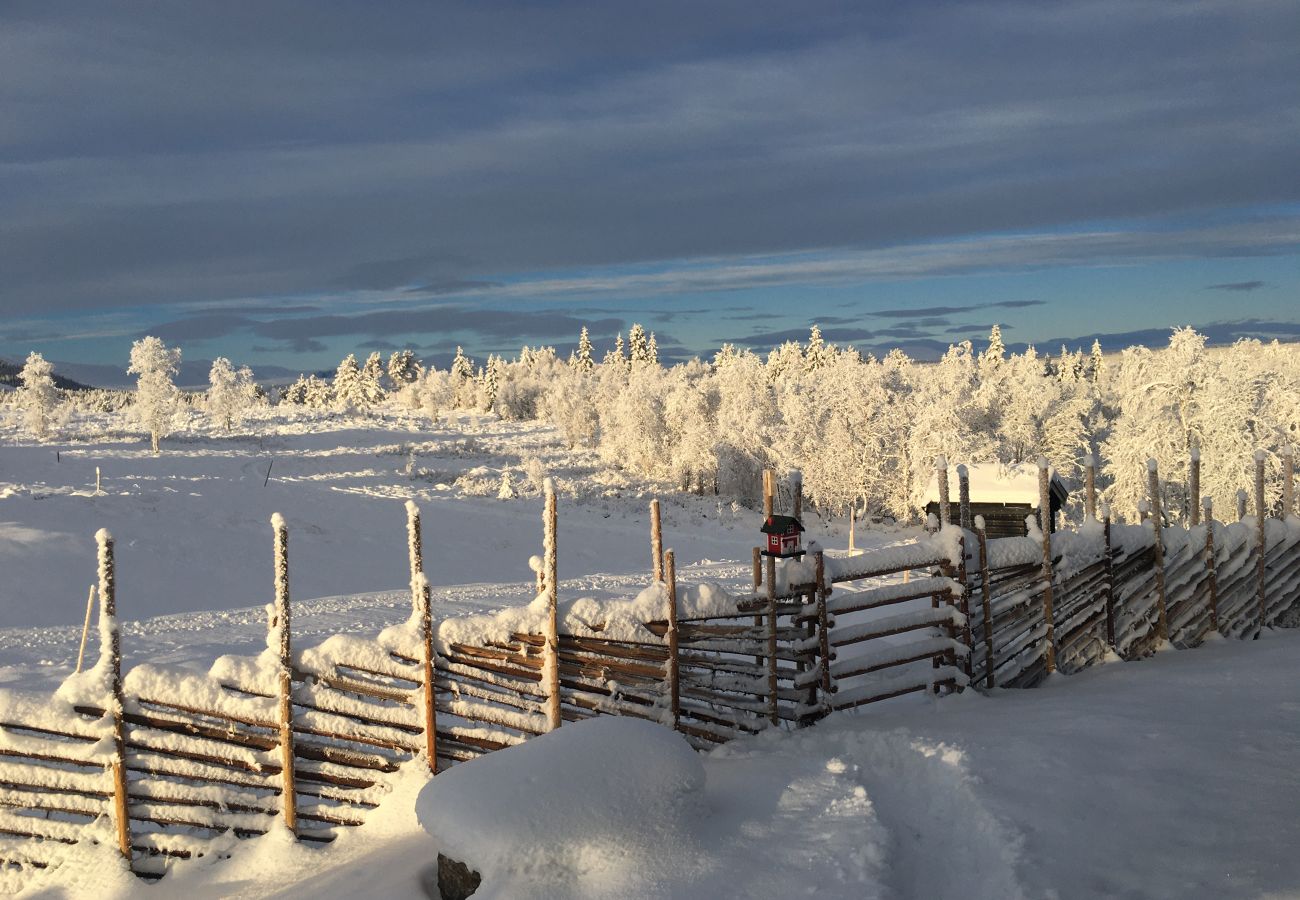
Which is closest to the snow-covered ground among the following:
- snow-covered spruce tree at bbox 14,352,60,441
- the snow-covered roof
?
the snow-covered roof

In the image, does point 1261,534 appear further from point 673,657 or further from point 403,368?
point 403,368

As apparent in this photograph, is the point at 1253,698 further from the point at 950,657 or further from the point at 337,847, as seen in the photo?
the point at 337,847

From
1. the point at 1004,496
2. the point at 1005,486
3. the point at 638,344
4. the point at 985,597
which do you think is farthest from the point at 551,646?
the point at 638,344

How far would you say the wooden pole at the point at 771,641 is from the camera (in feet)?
26.6

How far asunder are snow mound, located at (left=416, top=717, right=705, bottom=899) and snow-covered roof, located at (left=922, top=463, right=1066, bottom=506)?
15.0 m

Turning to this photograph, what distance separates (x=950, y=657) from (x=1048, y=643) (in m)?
1.54

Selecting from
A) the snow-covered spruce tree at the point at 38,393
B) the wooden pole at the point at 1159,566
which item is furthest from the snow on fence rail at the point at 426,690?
the snow-covered spruce tree at the point at 38,393

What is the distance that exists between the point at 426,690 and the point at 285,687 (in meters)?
1.03

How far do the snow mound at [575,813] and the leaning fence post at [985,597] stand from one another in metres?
4.77

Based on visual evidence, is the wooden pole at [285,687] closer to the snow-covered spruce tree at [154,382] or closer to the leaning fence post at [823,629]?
the leaning fence post at [823,629]

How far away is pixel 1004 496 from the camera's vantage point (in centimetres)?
1975

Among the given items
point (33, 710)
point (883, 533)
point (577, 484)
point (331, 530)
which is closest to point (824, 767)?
point (33, 710)

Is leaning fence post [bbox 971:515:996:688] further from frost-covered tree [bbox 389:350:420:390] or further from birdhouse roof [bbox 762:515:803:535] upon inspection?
frost-covered tree [bbox 389:350:420:390]

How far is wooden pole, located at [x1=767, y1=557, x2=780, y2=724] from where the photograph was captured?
8.11 metres
